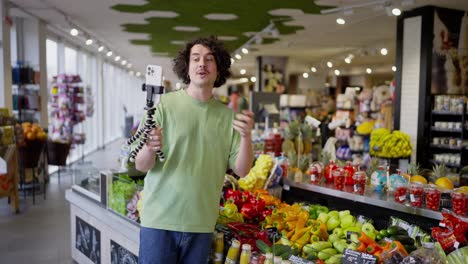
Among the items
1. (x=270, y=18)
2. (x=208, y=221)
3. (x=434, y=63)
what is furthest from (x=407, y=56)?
(x=208, y=221)

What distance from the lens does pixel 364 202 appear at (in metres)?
3.56

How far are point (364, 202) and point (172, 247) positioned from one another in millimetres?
1988

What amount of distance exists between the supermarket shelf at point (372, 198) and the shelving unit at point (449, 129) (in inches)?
156

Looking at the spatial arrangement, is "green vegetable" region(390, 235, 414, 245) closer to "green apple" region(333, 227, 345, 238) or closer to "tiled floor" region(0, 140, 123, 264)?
"green apple" region(333, 227, 345, 238)

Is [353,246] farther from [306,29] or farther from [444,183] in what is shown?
[306,29]

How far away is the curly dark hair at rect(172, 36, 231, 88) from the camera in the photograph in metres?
2.10

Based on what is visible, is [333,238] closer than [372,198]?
Yes

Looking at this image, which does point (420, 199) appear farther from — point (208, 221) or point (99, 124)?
point (99, 124)

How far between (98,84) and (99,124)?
1.40 m

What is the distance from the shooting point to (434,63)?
7.40 metres

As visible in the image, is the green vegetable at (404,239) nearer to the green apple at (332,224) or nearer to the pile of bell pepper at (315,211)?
the green apple at (332,224)

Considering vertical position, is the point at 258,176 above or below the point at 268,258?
above

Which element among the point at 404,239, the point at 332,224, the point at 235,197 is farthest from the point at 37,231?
the point at 404,239

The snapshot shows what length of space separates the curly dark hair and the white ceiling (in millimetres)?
5057
